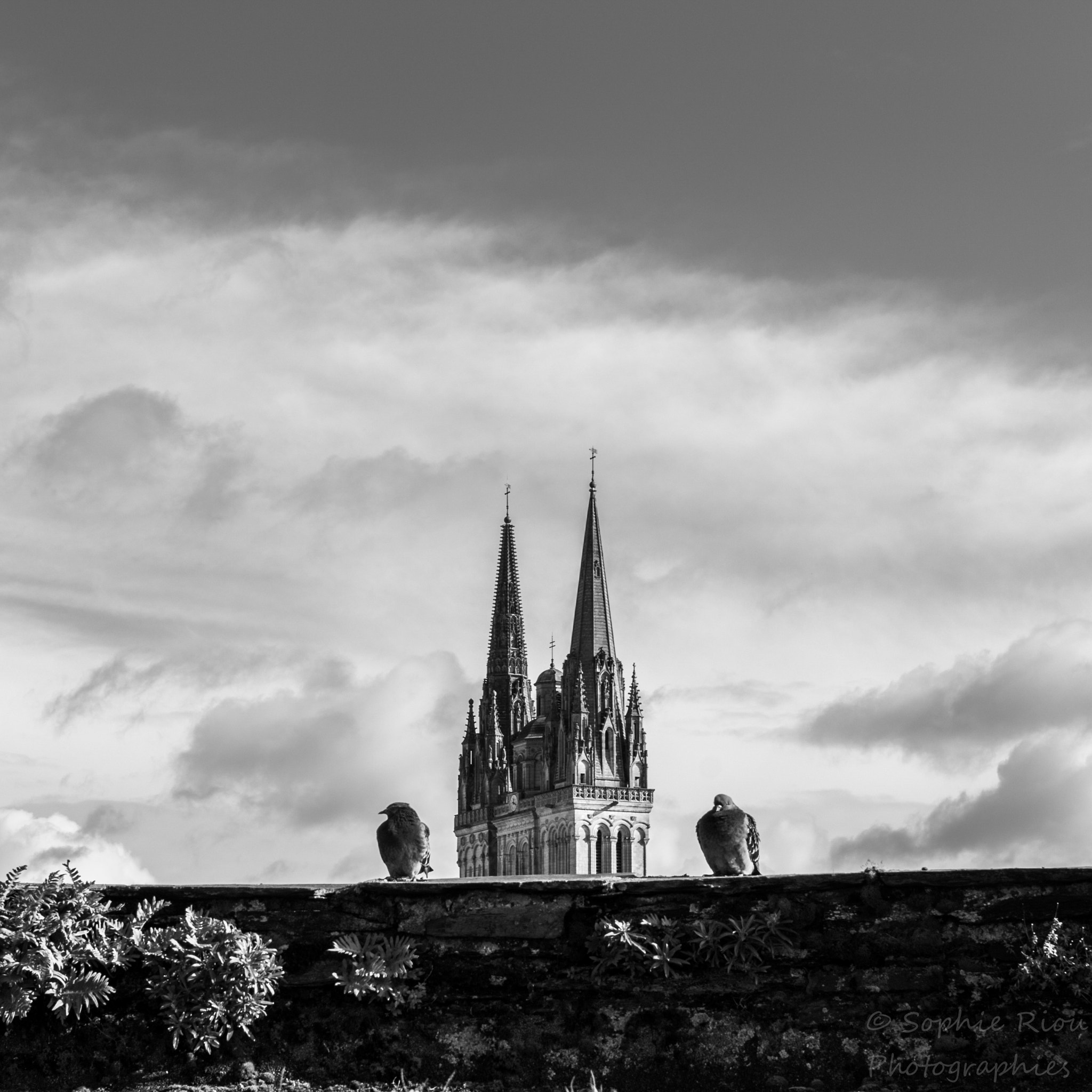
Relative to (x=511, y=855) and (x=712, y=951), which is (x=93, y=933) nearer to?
(x=712, y=951)

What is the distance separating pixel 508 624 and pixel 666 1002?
5748 inches

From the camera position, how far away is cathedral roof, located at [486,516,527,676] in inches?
6245

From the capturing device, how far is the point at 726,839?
1686 centimetres

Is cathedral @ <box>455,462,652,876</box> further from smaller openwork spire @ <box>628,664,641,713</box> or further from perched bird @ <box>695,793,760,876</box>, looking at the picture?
perched bird @ <box>695,793,760,876</box>

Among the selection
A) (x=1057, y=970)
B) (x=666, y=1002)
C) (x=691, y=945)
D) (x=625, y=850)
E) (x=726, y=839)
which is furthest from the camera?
(x=625, y=850)

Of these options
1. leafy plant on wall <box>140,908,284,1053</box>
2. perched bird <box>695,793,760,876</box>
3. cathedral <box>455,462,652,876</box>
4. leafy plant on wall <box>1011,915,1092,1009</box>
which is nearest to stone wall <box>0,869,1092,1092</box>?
leafy plant on wall <box>1011,915,1092,1009</box>

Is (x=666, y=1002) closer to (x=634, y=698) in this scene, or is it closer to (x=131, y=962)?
(x=131, y=962)

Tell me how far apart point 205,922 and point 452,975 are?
1.89 m

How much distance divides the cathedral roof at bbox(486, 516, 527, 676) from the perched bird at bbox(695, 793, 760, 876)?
141 metres

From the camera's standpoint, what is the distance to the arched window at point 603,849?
149 m

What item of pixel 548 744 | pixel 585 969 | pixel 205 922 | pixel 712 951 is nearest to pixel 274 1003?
pixel 205 922

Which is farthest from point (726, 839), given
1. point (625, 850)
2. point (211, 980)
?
point (625, 850)

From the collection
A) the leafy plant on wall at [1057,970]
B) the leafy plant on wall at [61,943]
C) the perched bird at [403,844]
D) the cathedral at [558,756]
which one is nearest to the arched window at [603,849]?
the cathedral at [558,756]

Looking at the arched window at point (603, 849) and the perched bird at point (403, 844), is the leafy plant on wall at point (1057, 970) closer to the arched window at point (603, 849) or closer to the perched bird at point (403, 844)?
the perched bird at point (403, 844)
